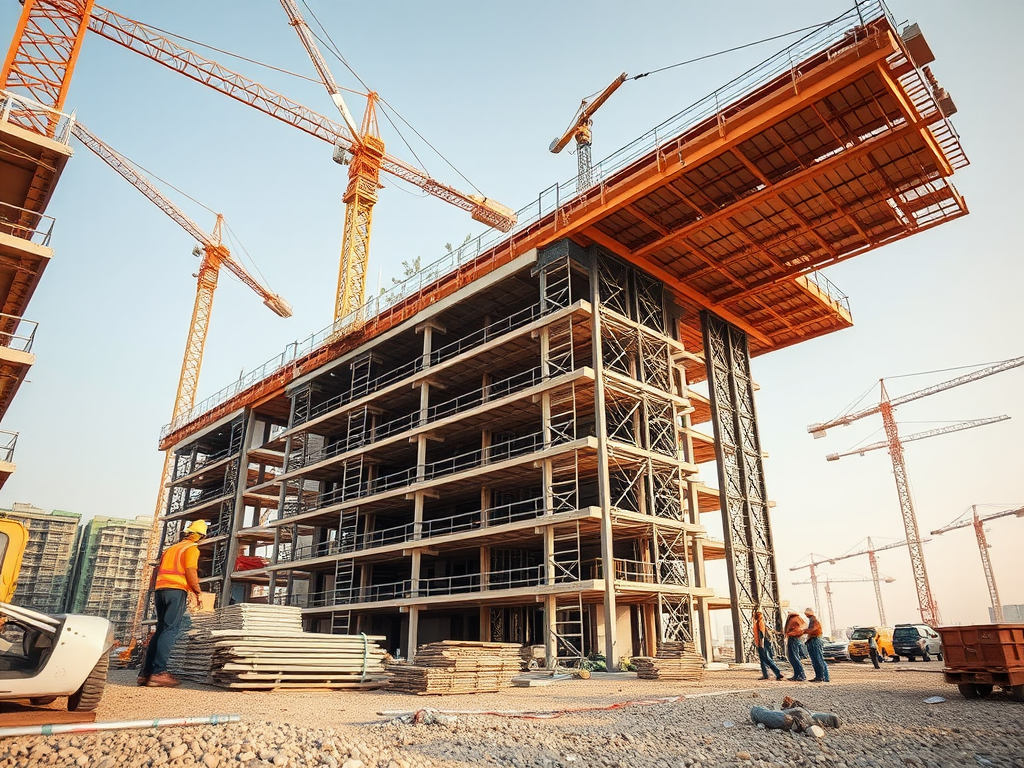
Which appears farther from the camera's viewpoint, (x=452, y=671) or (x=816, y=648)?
(x=816, y=648)

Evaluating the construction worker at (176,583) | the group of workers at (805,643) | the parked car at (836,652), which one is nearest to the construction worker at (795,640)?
the group of workers at (805,643)

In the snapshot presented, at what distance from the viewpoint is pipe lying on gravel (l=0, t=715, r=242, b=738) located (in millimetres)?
5290

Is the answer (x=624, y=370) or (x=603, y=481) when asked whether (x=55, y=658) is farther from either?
(x=624, y=370)

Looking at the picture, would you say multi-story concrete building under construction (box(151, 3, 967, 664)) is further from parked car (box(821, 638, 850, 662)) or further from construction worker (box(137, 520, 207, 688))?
construction worker (box(137, 520, 207, 688))

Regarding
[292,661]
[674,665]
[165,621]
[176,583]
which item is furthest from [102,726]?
[674,665]

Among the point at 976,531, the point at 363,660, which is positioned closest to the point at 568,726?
the point at 363,660

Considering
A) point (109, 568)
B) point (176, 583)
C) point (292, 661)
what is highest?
point (109, 568)

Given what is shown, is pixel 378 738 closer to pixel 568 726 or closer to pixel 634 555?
pixel 568 726

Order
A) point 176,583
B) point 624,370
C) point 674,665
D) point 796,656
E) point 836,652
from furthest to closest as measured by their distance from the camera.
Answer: point 836,652, point 624,370, point 674,665, point 796,656, point 176,583

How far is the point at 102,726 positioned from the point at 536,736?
3887 mm

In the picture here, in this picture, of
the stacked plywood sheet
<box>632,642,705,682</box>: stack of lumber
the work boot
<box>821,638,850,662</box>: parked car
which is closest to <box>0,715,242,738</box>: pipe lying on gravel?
the work boot

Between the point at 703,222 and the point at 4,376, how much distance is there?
2110 centimetres

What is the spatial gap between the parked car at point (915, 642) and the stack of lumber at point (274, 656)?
73.9 feet

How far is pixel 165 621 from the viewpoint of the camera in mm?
9906
